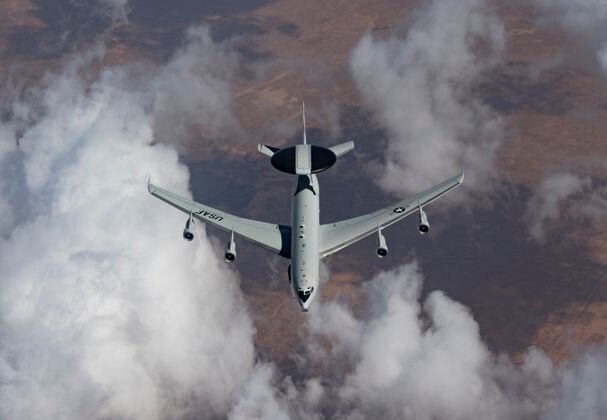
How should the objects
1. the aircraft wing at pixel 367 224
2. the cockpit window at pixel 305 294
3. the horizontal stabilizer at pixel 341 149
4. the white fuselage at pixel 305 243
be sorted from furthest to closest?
the horizontal stabilizer at pixel 341 149, the aircraft wing at pixel 367 224, the white fuselage at pixel 305 243, the cockpit window at pixel 305 294

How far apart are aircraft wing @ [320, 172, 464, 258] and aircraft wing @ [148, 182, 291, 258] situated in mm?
6516

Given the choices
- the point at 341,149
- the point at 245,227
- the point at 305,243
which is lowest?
the point at 305,243

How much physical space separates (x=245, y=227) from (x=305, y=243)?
13.4 meters

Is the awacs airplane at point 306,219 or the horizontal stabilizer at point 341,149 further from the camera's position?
the horizontal stabilizer at point 341,149

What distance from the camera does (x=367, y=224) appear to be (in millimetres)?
136125

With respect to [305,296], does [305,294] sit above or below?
above

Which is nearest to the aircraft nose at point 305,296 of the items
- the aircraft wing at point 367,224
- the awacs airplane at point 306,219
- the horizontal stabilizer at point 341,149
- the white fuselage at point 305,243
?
the white fuselage at point 305,243

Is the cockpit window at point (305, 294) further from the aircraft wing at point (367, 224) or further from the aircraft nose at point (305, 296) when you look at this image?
the aircraft wing at point (367, 224)

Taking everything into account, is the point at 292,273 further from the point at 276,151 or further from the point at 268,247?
the point at 276,151

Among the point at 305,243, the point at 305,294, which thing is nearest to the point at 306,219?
the point at 305,243

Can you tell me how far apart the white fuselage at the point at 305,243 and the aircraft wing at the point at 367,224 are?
4.42m

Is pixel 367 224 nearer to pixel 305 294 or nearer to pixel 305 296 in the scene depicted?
pixel 305 294

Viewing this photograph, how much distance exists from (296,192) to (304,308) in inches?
849

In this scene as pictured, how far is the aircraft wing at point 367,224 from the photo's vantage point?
13512 centimetres
